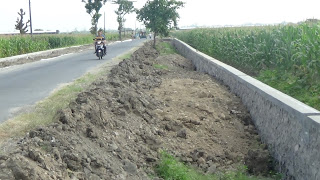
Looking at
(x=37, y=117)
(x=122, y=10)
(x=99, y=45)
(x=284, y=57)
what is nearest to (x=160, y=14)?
(x=99, y=45)

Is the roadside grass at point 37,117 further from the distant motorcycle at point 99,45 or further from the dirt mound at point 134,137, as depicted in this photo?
the distant motorcycle at point 99,45

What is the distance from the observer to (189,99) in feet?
31.4

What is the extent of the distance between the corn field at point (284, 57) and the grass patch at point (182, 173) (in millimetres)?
2914

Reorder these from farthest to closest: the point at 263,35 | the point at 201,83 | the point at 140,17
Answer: the point at 140,17 < the point at 263,35 < the point at 201,83

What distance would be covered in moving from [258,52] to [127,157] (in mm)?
9373

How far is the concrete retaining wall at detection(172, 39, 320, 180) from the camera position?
479 cm

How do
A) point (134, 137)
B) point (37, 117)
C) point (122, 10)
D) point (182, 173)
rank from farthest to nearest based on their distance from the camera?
point (122, 10)
point (37, 117)
point (134, 137)
point (182, 173)

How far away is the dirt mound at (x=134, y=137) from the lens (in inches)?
175

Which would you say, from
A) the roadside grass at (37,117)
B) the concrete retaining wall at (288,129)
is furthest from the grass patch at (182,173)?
the roadside grass at (37,117)

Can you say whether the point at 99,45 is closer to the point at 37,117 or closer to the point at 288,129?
the point at 37,117

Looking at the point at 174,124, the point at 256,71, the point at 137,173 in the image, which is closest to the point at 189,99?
the point at 174,124

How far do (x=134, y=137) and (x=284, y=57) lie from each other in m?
7.22

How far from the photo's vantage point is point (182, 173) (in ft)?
18.0

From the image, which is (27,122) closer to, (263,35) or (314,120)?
(314,120)
